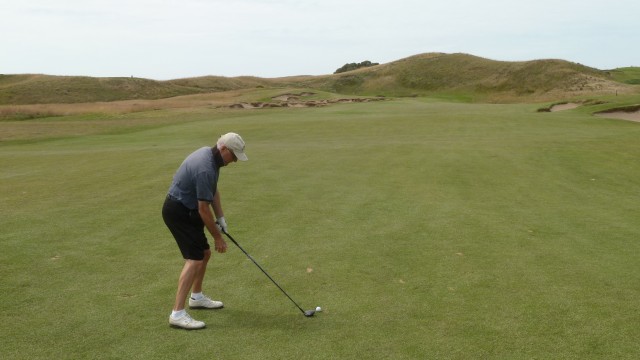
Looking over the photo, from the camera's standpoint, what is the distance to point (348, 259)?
9.16 metres

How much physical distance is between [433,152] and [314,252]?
11235 mm

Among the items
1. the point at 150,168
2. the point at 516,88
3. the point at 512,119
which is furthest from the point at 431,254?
the point at 516,88

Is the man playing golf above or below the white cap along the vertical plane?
below

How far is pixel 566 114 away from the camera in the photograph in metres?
34.2

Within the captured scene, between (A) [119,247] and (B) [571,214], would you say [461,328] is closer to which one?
(A) [119,247]

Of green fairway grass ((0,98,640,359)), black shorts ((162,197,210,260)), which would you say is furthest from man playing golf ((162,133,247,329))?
green fairway grass ((0,98,640,359))

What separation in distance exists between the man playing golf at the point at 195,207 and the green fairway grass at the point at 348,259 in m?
0.45

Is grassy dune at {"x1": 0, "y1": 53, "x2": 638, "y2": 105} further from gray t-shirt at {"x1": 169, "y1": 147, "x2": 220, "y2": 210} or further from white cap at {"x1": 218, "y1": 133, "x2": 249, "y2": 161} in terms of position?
gray t-shirt at {"x1": 169, "y1": 147, "x2": 220, "y2": 210}

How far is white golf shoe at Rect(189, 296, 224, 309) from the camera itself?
23.9 ft

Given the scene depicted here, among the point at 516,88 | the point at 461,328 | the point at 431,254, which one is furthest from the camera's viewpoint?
the point at 516,88

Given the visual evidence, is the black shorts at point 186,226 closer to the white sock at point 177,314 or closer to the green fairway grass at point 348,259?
the white sock at point 177,314

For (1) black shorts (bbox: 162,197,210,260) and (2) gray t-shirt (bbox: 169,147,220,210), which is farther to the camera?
(1) black shorts (bbox: 162,197,210,260)

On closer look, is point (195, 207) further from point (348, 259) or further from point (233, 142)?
point (348, 259)

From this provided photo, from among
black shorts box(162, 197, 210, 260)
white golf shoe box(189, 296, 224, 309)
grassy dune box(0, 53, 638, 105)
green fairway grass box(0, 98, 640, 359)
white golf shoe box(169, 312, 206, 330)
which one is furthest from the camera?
grassy dune box(0, 53, 638, 105)
